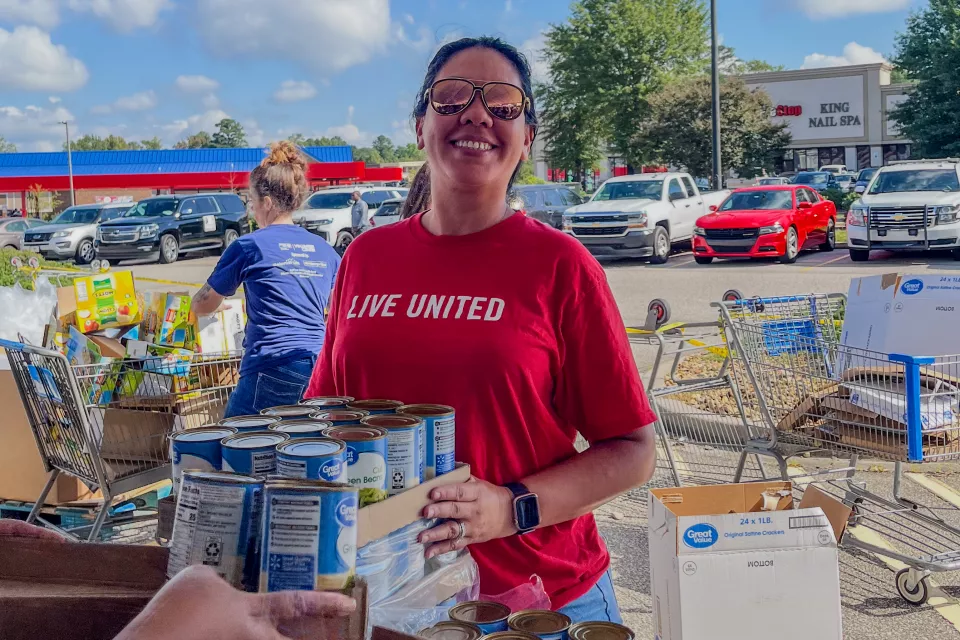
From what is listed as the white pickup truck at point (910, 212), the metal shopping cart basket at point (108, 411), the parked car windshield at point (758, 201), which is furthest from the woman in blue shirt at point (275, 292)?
the parked car windshield at point (758, 201)

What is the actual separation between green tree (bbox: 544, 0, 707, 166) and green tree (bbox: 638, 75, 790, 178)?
4.67 metres

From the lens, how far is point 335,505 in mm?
1456

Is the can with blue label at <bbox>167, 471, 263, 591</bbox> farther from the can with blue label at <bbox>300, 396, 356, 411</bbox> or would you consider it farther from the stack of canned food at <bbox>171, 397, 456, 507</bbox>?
the can with blue label at <bbox>300, 396, 356, 411</bbox>

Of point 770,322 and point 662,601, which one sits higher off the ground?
point 770,322

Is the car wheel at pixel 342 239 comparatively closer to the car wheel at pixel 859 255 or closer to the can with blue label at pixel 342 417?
the car wheel at pixel 859 255

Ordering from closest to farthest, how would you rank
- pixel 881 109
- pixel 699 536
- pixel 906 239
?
1. pixel 699 536
2. pixel 906 239
3. pixel 881 109

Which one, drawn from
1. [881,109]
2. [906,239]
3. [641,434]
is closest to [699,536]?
[641,434]

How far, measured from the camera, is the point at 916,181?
20.3 m

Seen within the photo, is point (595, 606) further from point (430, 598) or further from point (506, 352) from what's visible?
point (506, 352)

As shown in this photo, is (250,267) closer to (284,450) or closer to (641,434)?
(641,434)

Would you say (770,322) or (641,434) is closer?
(641,434)

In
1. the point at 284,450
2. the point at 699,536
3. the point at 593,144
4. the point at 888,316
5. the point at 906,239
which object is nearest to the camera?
the point at 284,450

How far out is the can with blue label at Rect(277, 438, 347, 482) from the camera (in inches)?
64.4

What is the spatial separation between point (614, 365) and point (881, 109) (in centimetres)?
6396
